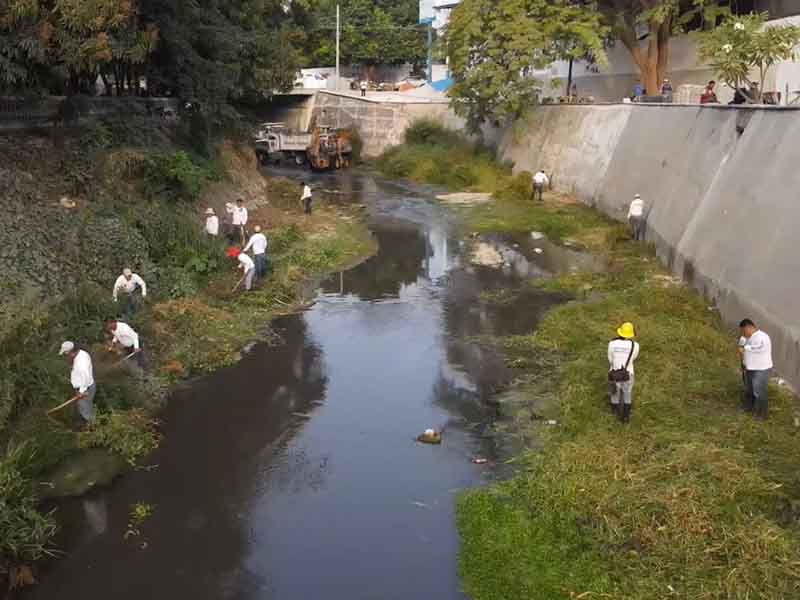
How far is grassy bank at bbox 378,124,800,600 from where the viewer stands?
26.2 feet

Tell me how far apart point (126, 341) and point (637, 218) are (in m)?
15.4

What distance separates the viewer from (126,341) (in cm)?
1278

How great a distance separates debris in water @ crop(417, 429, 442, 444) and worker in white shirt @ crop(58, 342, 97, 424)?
4619 millimetres

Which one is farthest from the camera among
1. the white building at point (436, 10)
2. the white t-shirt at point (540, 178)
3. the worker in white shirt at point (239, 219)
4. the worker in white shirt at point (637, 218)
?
the white building at point (436, 10)

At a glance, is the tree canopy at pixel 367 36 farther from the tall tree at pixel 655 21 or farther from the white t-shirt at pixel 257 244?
the white t-shirt at pixel 257 244

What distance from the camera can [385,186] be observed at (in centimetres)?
3844

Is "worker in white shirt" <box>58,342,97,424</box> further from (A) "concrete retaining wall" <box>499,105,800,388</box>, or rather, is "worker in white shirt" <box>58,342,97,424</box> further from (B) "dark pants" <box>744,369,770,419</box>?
(A) "concrete retaining wall" <box>499,105,800,388</box>

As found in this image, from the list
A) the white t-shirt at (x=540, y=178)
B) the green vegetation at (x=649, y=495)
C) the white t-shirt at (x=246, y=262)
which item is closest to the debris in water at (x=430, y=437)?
the green vegetation at (x=649, y=495)

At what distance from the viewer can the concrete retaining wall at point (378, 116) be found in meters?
46.1

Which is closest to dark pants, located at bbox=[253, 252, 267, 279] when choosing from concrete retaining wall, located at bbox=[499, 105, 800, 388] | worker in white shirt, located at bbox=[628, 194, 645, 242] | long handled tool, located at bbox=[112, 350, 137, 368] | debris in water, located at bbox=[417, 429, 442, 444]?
long handled tool, located at bbox=[112, 350, 137, 368]

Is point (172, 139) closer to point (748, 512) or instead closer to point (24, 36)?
point (24, 36)

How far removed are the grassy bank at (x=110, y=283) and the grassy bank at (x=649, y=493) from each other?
517 cm

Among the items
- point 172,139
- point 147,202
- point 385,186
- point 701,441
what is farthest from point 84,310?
point 385,186

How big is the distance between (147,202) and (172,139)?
6.25m
